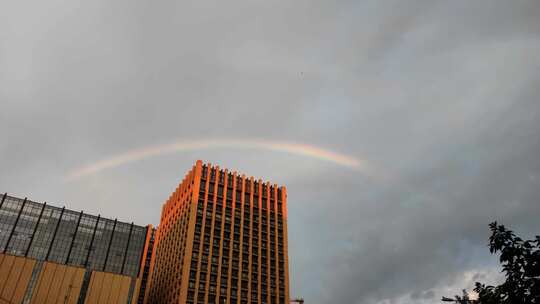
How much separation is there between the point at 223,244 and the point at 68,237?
55.6 meters

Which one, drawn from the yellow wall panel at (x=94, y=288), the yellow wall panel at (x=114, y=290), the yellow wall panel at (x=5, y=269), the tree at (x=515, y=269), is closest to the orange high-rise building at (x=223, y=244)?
the yellow wall panel at (x=114, y=290)

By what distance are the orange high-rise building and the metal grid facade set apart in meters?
11.6

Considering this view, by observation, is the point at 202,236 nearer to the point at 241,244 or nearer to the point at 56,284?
the point at 241,244

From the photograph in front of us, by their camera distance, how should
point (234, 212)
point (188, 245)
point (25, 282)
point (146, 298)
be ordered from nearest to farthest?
point (25, 282)
point (188, 245)
point (234, 212)
point (146, 298)

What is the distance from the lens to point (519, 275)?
23.1 metres

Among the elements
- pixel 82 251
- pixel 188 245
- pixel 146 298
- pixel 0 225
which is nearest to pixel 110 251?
pixel 82 251

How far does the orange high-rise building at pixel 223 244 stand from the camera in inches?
3839

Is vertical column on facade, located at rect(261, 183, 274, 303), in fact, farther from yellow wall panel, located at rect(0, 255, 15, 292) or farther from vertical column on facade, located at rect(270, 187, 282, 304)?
yellow wall panel, located at rect(0, 255, 15, 292)

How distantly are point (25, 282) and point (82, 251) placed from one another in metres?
37.9

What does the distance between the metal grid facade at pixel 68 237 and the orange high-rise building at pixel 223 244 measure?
11.6 metres

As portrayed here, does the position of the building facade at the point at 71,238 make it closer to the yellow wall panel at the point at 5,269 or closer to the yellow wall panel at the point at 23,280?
the yellow wall panel at the point at 23,280

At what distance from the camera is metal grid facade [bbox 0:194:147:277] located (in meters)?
121

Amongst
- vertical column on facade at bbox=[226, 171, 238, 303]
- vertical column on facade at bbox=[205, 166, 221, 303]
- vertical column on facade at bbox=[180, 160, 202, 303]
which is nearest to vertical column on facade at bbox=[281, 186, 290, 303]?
vertical column on facade at bbox=[226, 171, 238, 303]

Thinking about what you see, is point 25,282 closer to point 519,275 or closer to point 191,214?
point 191,214
